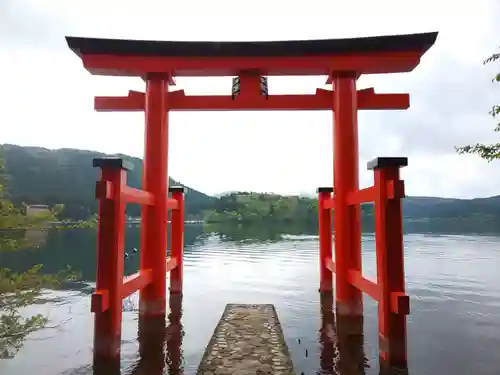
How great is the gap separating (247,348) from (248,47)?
4912mm

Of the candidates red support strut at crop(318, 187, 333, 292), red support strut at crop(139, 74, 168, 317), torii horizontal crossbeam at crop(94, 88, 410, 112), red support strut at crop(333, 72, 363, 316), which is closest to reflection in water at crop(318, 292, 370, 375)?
red support strut at crop(333, 72, 363, 316)

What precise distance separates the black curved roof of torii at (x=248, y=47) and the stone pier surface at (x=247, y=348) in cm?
469

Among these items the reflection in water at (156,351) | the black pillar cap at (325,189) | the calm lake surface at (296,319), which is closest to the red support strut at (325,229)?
the black pillar cap at (325,189)

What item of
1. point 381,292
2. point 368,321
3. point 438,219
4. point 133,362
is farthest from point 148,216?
point 438,219

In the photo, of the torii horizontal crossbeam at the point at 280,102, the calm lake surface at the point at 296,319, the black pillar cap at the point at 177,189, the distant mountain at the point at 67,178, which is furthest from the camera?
the distant mountain at the point at 67,178

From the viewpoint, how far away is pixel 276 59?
670 cm

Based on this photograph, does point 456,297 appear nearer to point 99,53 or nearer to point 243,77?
point 243,77

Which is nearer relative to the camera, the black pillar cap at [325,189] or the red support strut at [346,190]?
the red support strut at [346,190]

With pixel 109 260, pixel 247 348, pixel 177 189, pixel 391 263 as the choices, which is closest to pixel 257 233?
pixel 177 189

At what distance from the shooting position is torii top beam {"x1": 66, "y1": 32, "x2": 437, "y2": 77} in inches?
254

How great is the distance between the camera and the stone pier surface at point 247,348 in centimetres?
443

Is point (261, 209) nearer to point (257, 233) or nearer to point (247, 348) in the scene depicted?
Answer: point (257, 233)

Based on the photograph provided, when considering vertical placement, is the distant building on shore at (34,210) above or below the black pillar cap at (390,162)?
below

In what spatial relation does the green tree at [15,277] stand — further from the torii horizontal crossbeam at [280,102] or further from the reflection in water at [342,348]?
the reflection in water at [342,348]
